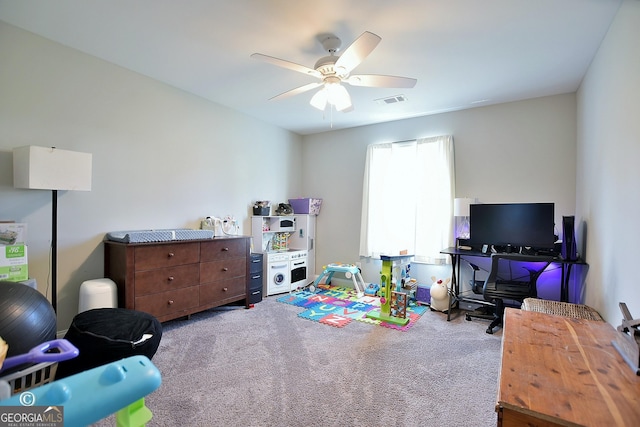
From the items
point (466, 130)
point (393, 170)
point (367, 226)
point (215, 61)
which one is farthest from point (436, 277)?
point (215, 61)

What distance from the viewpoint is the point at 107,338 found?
6.01 feet

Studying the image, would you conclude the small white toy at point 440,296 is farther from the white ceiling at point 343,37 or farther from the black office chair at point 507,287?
the white ceiling at point 343,37

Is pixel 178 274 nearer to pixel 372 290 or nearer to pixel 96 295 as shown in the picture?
pixel 96 295

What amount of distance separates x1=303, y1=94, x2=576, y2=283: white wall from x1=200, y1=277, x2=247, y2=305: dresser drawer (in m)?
1.90

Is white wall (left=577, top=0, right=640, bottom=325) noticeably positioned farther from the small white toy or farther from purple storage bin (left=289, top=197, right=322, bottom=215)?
purple storage bin (left=289, top=197, right=322, bottom=215)

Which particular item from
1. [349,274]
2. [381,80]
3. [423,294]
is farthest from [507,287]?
[381,80]

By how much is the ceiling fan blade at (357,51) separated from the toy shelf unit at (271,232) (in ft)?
9.11

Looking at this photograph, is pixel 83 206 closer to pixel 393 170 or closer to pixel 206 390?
pixel 206 390

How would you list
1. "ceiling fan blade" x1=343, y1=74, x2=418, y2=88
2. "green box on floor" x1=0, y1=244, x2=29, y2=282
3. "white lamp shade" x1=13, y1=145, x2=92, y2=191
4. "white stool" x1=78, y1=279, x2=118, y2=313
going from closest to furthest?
"green box on floor" x1=0, y1=244, x2=29, y2=282 < "white lamp shade" x1=13, y1=145, x2=92, y2=191 < "ceiling fan blade" x1=343, y1=74, x2=418, y2=88 < "white stool" x1=78, y1=279, x2=118, y2=313

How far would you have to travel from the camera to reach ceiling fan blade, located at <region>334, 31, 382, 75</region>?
1.83 metres

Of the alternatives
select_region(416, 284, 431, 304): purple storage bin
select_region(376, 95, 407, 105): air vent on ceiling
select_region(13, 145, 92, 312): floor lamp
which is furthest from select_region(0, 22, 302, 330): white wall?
select_region(416, 284, 431, 304): purple storage bin

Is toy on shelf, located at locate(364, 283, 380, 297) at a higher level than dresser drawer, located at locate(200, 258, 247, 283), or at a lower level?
lower

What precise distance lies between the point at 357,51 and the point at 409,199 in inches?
110

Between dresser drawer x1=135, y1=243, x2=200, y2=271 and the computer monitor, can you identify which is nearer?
dresser drawer x1=135, y1=243, x2=200, y2=271
